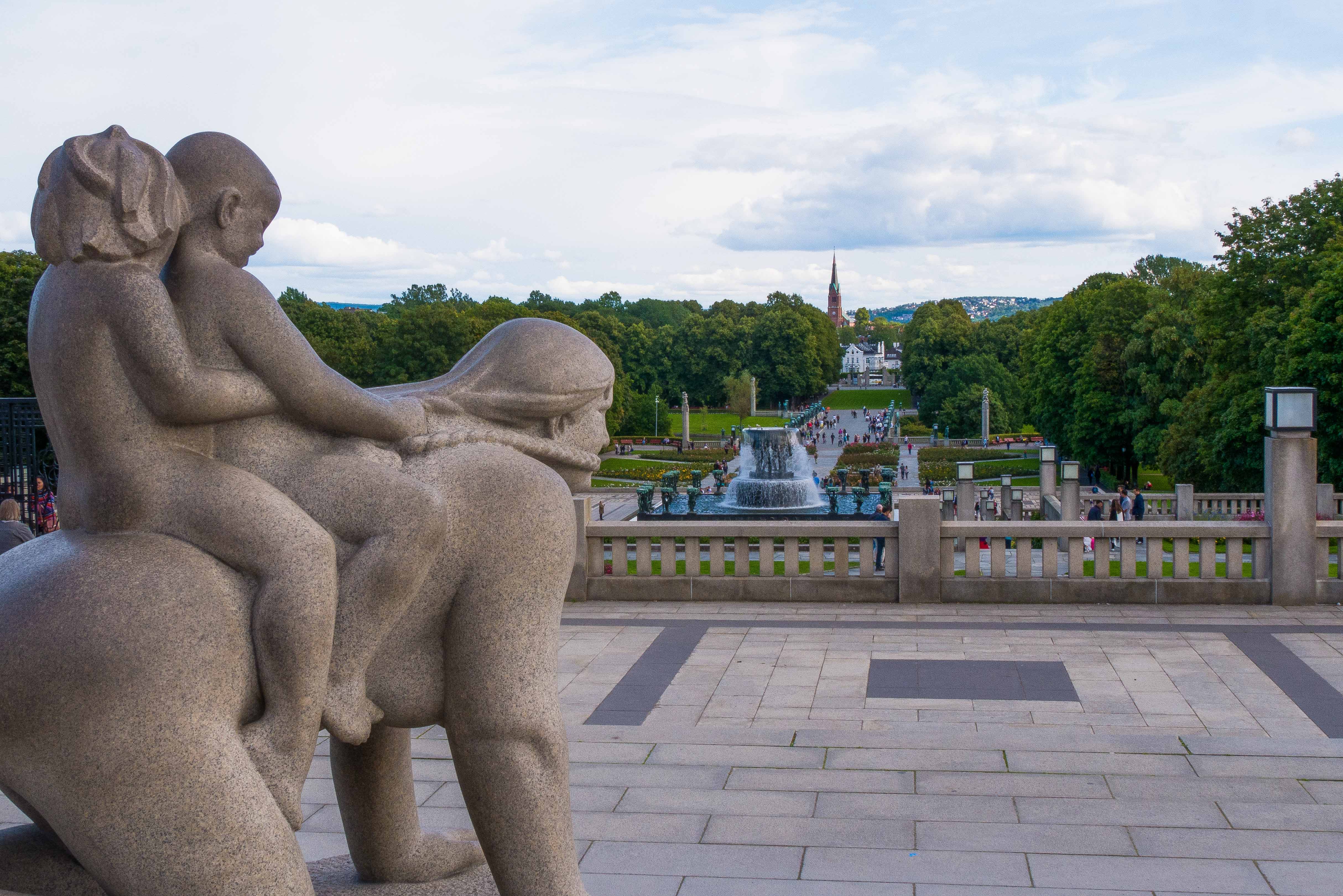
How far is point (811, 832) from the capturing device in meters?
6.71

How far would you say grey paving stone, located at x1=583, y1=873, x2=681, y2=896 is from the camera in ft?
19.3

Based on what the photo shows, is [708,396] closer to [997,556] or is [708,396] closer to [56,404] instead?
[997,556]

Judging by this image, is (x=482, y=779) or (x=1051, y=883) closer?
(x=482, y=779)

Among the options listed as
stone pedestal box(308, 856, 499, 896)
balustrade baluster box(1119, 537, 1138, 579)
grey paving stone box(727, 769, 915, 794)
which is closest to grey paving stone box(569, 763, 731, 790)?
grey paving stone box(727, 769, 915, 794)

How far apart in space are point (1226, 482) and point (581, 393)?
114ft

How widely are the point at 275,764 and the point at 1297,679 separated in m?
9.23

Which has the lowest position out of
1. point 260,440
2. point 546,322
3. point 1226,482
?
point 1226,482

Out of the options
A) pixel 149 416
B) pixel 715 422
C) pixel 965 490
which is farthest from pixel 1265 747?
pixel 715 422

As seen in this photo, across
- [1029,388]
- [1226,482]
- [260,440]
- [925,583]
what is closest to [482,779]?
[260,440]

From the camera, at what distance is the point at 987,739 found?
8320 mm

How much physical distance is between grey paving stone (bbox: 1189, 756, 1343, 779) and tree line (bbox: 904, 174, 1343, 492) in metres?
26.5

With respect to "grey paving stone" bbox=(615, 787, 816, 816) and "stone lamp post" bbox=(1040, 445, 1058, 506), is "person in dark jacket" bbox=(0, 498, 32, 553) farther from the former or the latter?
"stone lamp post" bbox=(1040, 445, 1058, 506)

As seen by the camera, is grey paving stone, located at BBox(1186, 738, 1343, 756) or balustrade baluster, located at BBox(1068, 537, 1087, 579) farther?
balustrade baluster, located at BBox(1068, 537, 1087, 579)

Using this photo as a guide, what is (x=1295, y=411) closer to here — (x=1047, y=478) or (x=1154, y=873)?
(x=1154, y=873)
